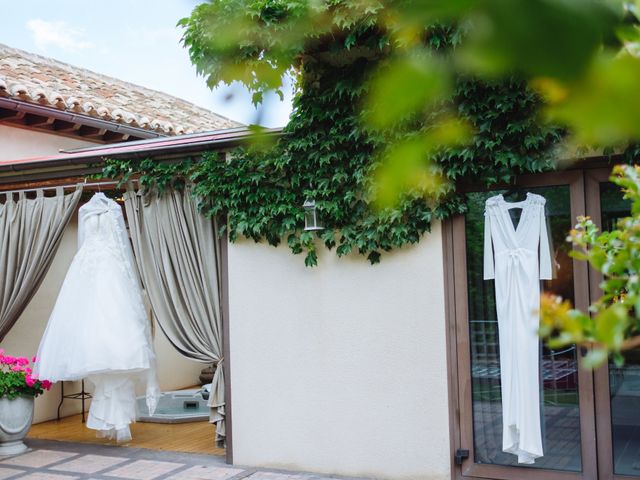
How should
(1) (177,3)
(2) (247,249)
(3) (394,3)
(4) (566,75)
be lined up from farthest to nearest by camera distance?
(2) (247,249) < (3) (394,3) < (1) (177,3) < (4) (566,75)

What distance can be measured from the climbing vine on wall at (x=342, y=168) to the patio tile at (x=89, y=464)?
2.19m

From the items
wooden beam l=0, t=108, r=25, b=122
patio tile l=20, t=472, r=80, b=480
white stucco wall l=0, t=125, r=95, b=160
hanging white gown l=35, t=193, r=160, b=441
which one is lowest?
patio tile l=20, t=472, r=80, b=480

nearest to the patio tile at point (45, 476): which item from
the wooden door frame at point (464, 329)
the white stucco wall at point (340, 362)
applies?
the white stucco wall at point (340, 362)

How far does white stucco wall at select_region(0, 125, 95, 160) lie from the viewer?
7887 mm

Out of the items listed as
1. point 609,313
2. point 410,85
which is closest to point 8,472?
point 609,313

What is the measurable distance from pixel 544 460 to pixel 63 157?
4.72 meters

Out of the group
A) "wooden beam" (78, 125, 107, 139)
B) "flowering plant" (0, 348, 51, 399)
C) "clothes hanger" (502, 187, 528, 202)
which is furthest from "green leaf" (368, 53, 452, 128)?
"wooden beam" (78, 125, 107, 139)

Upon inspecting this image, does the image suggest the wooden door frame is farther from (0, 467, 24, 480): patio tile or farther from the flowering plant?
the flowering plant

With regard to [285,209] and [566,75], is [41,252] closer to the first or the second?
[285,209]

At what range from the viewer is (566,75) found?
421mm

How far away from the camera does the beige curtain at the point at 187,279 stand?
588cm

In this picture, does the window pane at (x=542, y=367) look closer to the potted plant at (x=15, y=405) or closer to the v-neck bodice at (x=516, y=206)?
the v-neck bodice at (x=516, y=206)

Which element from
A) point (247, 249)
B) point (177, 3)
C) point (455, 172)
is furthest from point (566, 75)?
point (247, 249)

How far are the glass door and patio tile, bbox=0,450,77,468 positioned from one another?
4345 millimetres
